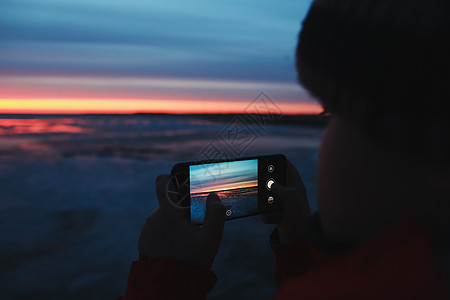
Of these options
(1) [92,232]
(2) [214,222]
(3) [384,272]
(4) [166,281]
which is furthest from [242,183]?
(1) [92,232]

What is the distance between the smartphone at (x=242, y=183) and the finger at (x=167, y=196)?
0.14m

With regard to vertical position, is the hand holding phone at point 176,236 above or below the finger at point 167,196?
below

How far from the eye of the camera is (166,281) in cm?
81

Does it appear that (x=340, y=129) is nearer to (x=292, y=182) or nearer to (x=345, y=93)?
(x=345, y=93)

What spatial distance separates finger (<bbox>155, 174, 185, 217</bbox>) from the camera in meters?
0.92

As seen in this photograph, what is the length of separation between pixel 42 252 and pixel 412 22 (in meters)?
4.80

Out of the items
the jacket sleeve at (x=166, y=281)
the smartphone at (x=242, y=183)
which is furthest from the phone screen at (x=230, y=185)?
the jacket sleeve at (x=166, y=281)

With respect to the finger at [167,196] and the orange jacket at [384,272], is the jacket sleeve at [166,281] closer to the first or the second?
the finger at [167,196]

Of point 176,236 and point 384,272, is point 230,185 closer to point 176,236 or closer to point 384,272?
point 176,236

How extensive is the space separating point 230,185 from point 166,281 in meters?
0.49

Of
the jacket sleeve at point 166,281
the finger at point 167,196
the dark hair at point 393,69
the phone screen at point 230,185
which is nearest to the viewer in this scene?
the dark hair at point 393,69

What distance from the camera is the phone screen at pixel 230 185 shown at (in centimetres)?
113

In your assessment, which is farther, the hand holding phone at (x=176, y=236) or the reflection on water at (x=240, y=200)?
the reflection on water at (x=240, y=200)

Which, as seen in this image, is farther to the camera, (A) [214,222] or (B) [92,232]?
(B) [92,232]
